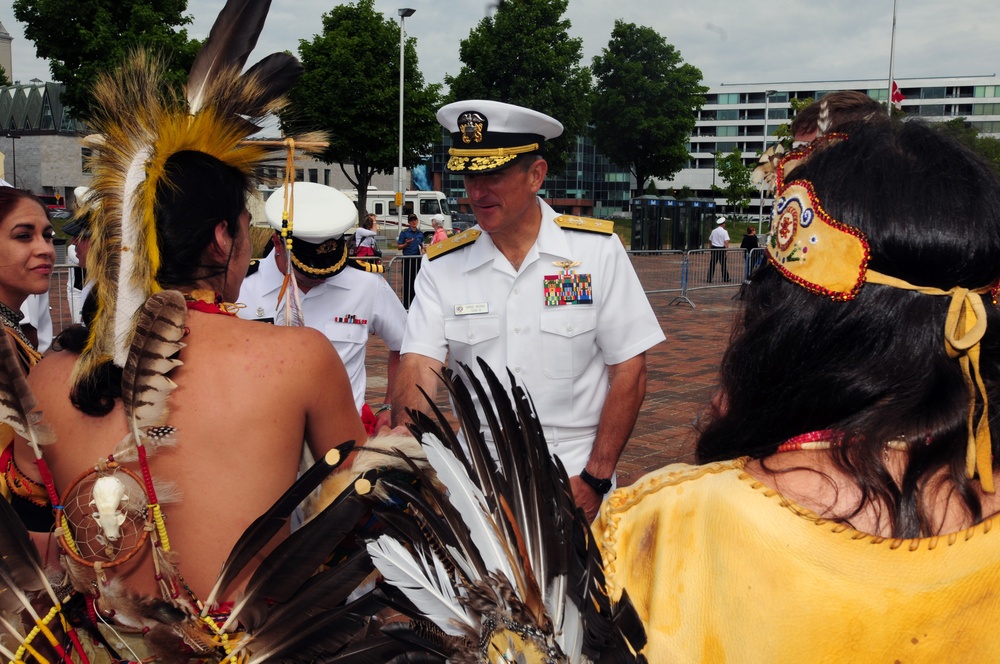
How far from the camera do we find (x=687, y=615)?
115cm

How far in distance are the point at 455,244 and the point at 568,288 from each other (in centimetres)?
56

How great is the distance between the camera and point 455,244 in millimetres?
3518

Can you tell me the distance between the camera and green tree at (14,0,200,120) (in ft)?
93.8

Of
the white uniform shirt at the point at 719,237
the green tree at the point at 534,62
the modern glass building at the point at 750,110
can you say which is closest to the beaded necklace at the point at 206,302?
the white uniform shirt at the point at 719,237

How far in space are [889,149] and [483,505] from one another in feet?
2.80

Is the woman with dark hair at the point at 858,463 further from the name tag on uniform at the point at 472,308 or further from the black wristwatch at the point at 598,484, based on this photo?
the name tag on uniform at the point at 472,308

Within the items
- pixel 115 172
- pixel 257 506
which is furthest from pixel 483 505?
pixel 115 172

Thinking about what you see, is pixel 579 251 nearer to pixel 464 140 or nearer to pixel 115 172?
pixel 464 140

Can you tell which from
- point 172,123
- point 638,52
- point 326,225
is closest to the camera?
point 172,123

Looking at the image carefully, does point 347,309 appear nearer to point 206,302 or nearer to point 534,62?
point 206,302

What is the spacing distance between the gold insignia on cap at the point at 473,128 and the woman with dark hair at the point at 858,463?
7.31 ft

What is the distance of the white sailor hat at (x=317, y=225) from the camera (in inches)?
155

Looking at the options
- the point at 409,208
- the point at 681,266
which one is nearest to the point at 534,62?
the point at 409,208

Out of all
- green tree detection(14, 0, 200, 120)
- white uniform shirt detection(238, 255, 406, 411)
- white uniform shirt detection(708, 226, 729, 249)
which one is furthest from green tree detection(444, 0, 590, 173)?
white uniform shirt detection(238, 255, 406, 411)
